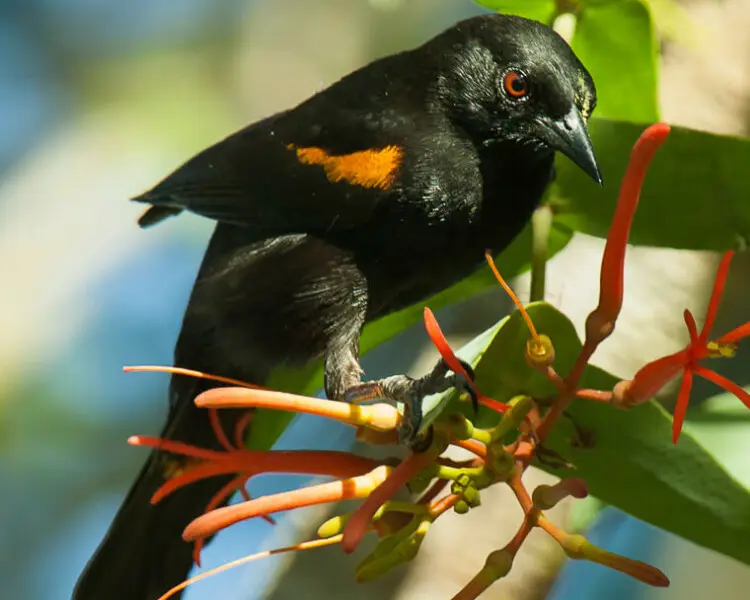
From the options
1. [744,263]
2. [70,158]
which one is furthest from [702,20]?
[70,158]

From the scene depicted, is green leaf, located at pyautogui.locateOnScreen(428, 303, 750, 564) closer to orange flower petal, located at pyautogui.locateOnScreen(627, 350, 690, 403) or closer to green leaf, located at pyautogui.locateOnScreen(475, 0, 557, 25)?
orange flower petal, located at pyautogui.locateOnScreen(627, 350, 690, 403)

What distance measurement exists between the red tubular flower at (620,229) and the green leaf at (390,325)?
1.13 feet

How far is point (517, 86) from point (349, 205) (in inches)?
8.2

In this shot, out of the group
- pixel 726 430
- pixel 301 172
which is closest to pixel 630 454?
pixel 726 430

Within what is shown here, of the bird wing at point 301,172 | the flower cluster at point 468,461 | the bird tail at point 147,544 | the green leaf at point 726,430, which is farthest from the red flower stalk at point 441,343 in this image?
the bird tail at point 147,544

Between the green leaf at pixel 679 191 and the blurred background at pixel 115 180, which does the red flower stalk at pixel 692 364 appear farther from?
the blurred background at pixel 115 180

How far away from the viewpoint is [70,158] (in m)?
1.93

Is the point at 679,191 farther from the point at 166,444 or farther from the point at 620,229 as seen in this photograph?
the point at 166,444

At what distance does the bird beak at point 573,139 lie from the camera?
0.74 m

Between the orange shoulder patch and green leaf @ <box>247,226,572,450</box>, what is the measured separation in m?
0.15

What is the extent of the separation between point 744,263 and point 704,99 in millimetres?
246

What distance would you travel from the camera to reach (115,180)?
1.92 m

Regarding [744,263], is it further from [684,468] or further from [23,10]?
[23,10]

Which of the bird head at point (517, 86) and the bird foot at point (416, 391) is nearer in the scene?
the bird foot at point (416, 391)
